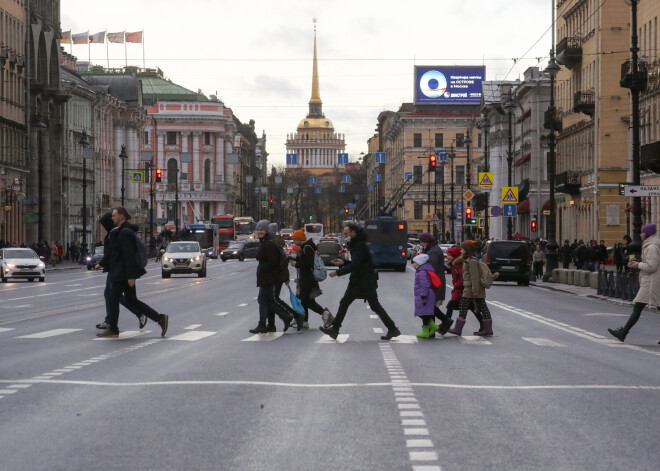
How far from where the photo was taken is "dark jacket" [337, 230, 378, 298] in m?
20.3

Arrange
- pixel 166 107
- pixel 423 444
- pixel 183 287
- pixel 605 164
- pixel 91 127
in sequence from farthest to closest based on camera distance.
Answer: pixel 166 107 < pixel 91 127 < pixel 605 164 < pixel 183 287 < pixel 423 444

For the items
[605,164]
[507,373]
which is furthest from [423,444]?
[605,164]

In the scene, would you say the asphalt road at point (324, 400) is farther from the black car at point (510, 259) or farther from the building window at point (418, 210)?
the building window at point (418, 210)

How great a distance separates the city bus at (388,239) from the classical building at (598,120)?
9879mm

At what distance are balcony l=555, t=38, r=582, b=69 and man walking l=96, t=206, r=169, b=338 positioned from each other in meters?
57.5

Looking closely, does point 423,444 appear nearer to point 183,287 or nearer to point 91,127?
point 183,287

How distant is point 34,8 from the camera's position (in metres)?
87.5

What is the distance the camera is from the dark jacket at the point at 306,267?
2252 centimetres

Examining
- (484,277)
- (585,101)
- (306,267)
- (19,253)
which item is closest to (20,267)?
(19,253)

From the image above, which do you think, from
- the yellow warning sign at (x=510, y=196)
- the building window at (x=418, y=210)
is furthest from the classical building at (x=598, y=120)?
the building window at (x=418, y=210)

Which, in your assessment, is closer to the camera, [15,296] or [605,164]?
[15,296]

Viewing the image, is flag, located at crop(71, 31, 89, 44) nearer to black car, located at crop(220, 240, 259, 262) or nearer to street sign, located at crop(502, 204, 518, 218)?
black car, located at crop(220, 240, 259, 262)

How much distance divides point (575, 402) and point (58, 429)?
4.45m

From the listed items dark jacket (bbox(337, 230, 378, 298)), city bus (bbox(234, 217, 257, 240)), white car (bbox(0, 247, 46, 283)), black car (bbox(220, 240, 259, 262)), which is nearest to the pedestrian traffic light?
white car (bbox(0, 247, 46, 283))
